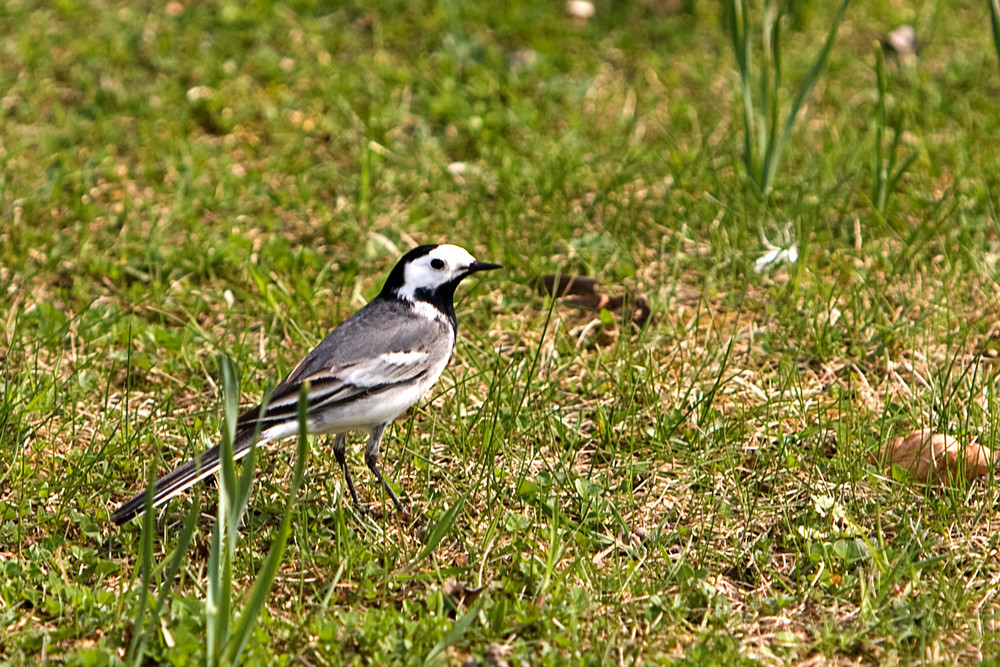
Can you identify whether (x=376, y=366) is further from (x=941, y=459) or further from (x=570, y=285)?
(x=941, y=459)

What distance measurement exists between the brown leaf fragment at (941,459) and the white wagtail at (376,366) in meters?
1.77

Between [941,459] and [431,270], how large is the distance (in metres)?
2.06

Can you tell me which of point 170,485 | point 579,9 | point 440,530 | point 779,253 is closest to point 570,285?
point 779,253

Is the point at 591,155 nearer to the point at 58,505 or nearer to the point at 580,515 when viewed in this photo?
the point at 580,515

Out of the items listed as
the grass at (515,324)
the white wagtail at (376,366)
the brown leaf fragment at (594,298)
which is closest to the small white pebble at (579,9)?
the grass at (515,324)

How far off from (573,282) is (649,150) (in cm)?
148

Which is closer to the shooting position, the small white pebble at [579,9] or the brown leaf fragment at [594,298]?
the brown leaf fragment at [594,298]

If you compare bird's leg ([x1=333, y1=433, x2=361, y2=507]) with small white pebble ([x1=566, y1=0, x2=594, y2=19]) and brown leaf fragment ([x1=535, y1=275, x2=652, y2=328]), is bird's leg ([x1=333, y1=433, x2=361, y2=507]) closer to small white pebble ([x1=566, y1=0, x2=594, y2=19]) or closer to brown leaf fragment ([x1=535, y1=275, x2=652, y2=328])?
brown leaf fragment ([x1=535, y1=275, x2=652, y2=328])

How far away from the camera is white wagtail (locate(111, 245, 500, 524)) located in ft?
13.4

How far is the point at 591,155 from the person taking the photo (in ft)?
22.6

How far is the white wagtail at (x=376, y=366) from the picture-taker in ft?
13.4

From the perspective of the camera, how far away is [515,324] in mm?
5422

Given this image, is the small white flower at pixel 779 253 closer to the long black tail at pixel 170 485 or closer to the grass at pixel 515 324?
the grass at pixel 515 324

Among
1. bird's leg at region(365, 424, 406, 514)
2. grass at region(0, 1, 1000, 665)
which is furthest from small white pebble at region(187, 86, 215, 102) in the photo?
bird's leg at region(365, 424, 406, 514)
